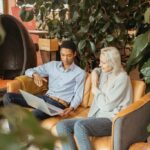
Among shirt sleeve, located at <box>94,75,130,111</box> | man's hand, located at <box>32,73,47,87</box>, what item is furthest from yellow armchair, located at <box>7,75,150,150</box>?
man's hand, located at <box>32,73,47,87</box>

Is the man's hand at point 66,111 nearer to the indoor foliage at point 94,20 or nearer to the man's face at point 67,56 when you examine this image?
the man's face at point 67,56

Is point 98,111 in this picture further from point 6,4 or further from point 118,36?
point 6,4

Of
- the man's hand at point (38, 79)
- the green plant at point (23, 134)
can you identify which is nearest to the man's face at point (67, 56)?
the man's hand at point (38, 79)

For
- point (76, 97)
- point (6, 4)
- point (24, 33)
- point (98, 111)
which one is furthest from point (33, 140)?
point (6, 4)

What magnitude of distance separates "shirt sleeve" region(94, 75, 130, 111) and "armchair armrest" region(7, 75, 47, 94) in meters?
0.89

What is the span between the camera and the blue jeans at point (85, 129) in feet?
7.16

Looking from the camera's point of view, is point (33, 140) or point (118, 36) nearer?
point (33, 140)

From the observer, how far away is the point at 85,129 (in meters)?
2.21

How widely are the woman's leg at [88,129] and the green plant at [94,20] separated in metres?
0.87

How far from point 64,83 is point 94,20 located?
67 cm

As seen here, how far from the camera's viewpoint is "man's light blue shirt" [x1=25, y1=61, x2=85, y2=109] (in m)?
2.81

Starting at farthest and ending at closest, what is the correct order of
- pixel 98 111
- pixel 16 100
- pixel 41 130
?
1. pixel 16 100
2. pixel 98 111
3. pixel 41 130

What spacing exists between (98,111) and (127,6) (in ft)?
3.77

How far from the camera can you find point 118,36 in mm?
2932
